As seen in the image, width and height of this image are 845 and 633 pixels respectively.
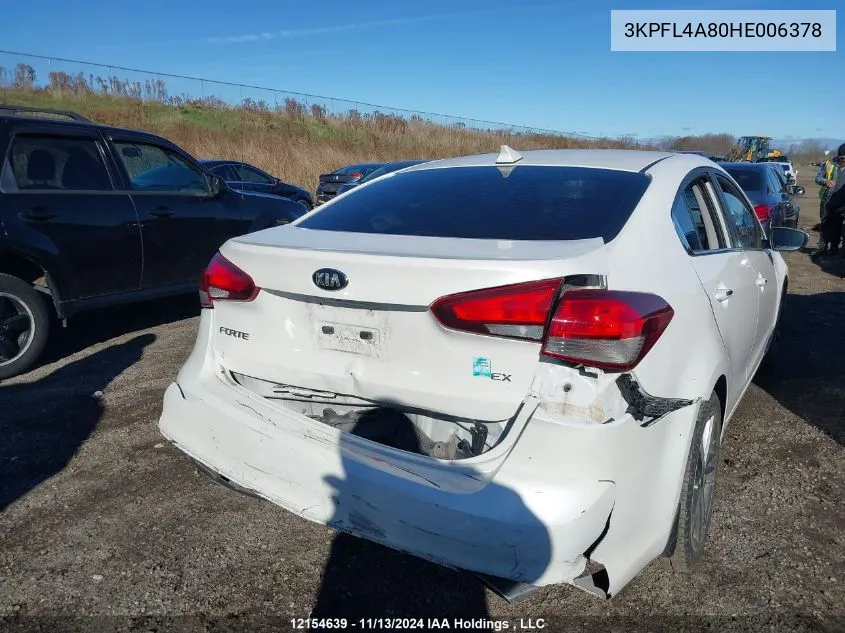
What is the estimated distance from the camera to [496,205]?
278 cm

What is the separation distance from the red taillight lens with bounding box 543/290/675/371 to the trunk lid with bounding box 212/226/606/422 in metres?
0.08

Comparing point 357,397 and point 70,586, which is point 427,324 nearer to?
point 357,397

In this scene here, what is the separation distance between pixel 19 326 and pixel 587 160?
4220 millimetres

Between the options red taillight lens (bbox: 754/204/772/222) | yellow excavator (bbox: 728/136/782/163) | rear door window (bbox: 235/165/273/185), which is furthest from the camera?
yellow excavator (bbox: 728/136/782/163)

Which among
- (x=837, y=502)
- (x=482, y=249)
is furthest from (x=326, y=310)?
(x=837, y=502)

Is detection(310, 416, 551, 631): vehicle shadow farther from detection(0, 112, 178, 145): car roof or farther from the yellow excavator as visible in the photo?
the yellow excavator

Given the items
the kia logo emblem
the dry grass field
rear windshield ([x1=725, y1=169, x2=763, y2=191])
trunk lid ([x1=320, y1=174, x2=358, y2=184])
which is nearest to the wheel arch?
the kia logo emblem

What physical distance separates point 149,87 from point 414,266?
3365cm

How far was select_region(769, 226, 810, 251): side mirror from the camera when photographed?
4.11 m

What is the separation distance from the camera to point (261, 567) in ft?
8.91

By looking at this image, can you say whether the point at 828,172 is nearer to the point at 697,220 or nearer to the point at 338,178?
the point at 338,178

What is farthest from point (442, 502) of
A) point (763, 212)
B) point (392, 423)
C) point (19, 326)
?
point (763, 212)

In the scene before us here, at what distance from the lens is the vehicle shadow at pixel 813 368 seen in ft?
14.2

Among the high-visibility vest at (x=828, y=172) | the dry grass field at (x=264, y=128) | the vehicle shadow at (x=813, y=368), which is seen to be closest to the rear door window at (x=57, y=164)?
the vehicle shadow at (x=813, y=368)
